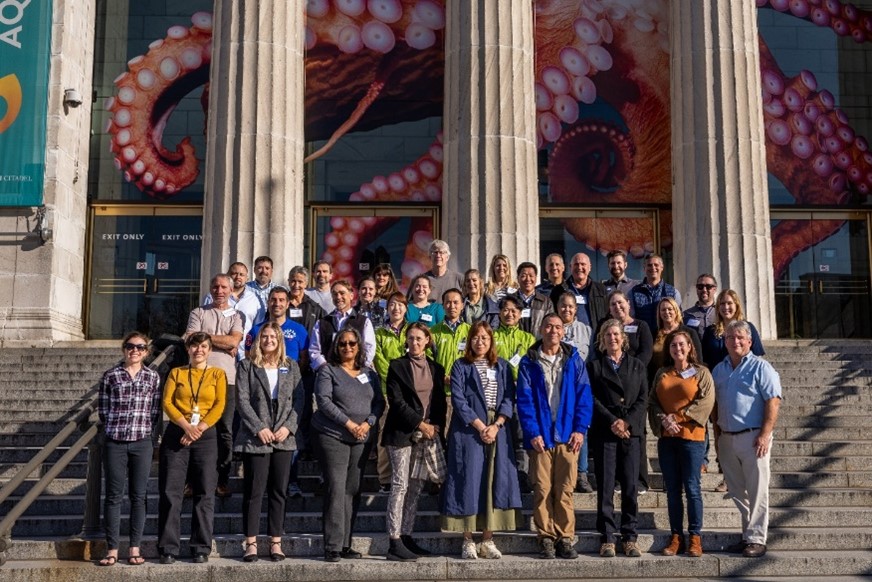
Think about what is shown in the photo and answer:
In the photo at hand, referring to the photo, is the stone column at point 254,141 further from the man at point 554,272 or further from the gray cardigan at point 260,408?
the gray cardigan at point 260,408

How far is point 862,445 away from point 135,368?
7.70 metres

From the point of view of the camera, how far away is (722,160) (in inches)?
608

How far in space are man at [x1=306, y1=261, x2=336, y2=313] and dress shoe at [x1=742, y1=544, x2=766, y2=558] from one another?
4.67 m

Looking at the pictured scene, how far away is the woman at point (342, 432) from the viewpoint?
7941 mm

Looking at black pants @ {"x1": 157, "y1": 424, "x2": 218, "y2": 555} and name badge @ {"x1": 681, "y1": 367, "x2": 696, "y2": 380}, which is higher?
name badge @ {"x1": 681, "y1": 367, "x2": 696, "y2": 380}

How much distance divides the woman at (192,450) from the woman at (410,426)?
1445mm

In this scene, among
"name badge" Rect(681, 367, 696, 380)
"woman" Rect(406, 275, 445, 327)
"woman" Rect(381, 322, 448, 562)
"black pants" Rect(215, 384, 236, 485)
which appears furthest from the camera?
"woman" Rect(406, 275, 445, 327)

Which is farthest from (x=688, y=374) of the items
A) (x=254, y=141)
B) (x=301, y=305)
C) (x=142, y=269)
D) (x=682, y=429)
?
(x=142, y=269)

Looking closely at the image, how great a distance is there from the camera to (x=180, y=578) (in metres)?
7.58

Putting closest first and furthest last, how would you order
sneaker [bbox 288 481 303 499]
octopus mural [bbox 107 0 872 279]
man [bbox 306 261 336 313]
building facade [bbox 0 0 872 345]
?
1. sneaker [bbox 288 481 303 499]
2. man [bbox 306 261 336 313]
3. building facade [bbox 0 0 872 345]
4. octopus mural [bbox 107 0 872 279]

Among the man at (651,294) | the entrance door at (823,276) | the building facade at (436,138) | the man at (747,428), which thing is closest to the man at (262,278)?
the man at (651,294)

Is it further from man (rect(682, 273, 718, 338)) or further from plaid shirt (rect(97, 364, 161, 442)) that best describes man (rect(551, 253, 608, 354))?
plaid shirt (rect(97, 364, 161, 442))

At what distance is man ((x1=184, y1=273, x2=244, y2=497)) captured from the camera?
8703 mm

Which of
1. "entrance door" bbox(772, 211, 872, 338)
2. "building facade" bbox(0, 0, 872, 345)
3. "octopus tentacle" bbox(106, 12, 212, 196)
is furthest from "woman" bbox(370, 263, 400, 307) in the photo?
"entrance door" bbox(772, 211, 872, 338)
